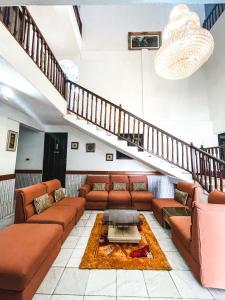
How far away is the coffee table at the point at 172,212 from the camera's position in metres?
3.12

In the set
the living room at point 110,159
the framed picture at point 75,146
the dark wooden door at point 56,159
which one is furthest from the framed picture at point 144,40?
the dark wooden door at point 56,159

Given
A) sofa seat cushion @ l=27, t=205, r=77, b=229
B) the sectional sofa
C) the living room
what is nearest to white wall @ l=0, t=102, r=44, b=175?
the living room

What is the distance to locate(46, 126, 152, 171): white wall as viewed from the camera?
586cm

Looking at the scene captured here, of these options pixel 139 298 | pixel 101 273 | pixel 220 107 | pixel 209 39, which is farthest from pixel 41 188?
pixel 220 107

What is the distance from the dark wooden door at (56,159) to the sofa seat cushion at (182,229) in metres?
4.22

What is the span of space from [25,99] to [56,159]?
2.82m

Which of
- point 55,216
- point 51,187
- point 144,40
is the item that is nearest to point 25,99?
point 51,187

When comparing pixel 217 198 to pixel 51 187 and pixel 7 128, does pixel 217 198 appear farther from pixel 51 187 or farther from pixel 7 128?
pixel 7 128

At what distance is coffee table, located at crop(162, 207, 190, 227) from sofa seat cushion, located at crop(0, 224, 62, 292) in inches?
75.2

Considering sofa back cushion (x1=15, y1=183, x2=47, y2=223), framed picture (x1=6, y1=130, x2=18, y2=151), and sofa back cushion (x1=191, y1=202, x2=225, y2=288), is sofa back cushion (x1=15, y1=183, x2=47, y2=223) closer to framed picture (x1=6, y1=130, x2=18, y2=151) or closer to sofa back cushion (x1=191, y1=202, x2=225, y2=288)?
framed picture (x1=6, y1=130, x2=18, y2=151)

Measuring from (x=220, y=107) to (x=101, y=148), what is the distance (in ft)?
13.1

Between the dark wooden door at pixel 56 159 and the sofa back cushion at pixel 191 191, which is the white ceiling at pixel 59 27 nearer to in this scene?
the dark wooden door at pixel 56 159

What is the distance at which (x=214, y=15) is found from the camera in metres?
5.87

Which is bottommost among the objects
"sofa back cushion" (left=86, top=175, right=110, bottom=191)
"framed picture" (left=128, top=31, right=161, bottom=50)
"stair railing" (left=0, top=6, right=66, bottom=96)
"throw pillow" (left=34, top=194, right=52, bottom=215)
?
"throw pillow" (left=34, top=194, right=52, bottom=215)
